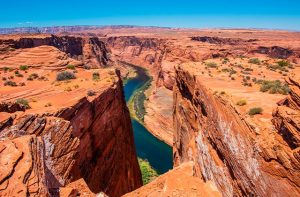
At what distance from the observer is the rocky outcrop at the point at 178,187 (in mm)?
14345

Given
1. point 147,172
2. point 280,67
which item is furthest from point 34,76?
point 280,67

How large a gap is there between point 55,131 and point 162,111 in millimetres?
47570

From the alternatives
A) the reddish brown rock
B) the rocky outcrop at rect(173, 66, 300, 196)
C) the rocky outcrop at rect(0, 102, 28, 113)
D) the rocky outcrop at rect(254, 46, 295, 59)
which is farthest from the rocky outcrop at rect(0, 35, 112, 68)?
the reddish brown rock

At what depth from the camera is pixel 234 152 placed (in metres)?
18.7

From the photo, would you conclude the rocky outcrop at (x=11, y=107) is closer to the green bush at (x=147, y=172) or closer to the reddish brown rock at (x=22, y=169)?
the reddish brown rock at (x=22, y=169)

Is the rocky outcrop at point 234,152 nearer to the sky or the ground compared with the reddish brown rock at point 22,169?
nearer to the ground

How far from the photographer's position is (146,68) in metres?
133

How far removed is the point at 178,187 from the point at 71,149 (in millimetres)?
5869

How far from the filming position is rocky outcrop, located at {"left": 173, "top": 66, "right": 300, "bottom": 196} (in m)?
14.8

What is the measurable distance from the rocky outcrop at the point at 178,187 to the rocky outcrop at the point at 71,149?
4.09m

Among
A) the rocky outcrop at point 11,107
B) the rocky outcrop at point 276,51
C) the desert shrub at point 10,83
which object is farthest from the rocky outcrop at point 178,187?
the rocky outcrop at point 276,51

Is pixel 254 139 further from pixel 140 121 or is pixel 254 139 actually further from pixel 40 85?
pixel 140 121

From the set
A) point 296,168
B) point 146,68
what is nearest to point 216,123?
point 296,168

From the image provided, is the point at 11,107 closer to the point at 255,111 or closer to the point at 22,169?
the point at 22,169
